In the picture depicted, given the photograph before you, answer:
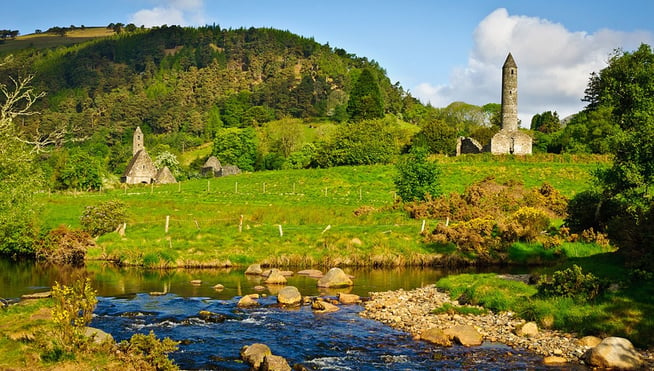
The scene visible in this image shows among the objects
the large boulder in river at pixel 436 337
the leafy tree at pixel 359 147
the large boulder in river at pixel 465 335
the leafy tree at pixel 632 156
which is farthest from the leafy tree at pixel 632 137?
the leafy tree at pixel 359 147

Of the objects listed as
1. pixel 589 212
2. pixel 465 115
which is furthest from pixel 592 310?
pixel 465 115

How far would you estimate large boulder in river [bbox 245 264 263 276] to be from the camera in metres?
36.3

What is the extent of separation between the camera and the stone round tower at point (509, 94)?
105262mm

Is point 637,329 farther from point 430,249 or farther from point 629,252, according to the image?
point 430,249

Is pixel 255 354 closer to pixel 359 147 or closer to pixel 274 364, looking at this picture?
pixel 274 364

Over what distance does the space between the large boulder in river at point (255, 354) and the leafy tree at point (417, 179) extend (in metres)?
36.6

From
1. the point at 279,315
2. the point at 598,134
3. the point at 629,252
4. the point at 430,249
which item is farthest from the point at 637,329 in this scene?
the point at 598,134

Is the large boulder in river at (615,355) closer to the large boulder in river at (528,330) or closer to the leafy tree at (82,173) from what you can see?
the large boulder in river at (528,330)

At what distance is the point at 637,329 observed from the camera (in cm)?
2022

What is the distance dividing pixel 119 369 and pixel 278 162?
10562 cm

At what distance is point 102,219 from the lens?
143ft

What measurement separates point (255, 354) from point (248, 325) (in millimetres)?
5027

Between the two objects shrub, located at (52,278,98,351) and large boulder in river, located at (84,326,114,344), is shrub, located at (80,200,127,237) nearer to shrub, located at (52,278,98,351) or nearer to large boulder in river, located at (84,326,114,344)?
large boulder in river, located at (84,326,114,344)

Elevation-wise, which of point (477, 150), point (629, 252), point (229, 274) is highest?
point (477, 150)
